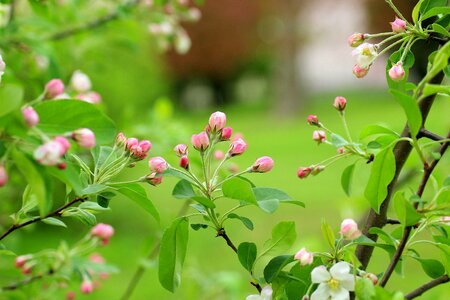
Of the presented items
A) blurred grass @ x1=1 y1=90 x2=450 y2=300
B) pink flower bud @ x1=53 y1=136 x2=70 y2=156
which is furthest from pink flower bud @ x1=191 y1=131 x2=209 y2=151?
blurred grass @ x1=1 y1=90 x2=450 y2=300

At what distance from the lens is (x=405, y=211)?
70cm

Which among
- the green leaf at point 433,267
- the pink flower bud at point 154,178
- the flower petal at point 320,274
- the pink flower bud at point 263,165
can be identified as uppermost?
the pink flower bud at point 154,178

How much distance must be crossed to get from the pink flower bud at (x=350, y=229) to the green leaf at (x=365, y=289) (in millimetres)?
73

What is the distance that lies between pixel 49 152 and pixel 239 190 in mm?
230

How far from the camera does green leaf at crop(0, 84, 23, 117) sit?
21.8 inches

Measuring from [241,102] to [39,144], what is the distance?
19404mm

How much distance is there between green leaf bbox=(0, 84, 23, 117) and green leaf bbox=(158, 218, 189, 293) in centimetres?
25

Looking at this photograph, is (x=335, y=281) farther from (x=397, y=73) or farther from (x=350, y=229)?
(x=397, y=73)

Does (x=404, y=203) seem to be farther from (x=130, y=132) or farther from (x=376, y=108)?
(x=376, y=108)

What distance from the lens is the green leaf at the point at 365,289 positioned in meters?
0.67

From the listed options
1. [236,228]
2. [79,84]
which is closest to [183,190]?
[79,84]

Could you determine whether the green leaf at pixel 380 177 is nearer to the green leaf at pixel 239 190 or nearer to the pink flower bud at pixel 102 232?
the green leaf at pixel 239 190

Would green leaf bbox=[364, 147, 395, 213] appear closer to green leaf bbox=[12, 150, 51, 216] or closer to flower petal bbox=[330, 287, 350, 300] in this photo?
flower petal bbox=[330, 287, 350, 300]

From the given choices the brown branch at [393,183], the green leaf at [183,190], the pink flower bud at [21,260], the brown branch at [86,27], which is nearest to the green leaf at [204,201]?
the green leaf at [183,190]
